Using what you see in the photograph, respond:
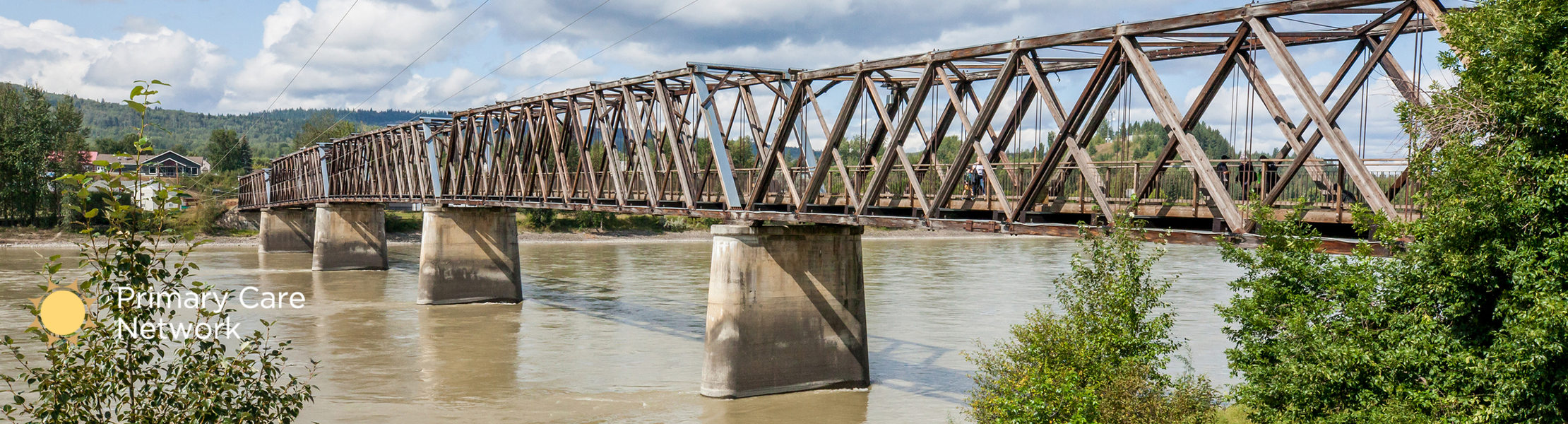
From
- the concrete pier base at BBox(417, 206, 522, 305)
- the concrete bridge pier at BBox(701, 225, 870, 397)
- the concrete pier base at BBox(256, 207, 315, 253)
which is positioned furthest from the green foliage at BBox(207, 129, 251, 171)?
the concrete bridge pier at BBox(701, 225, 870, 397)

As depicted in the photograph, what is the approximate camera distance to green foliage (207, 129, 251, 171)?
172 meters

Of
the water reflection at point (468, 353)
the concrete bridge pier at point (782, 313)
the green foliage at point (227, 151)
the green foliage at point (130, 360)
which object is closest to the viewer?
the green foliage at point (130, 360)

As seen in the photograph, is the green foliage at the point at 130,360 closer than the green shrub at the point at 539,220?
Yes

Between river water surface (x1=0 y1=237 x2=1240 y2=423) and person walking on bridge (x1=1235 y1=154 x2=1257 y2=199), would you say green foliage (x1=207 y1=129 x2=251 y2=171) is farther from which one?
person walking on bridge (x1=1235 y1=154 x2=1257 y2=199)

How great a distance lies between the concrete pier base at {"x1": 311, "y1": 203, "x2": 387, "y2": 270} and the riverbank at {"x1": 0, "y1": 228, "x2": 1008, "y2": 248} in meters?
27.7

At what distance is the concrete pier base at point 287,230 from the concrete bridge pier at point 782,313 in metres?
81.4

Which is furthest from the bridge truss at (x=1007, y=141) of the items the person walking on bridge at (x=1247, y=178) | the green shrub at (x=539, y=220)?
the green shrub at (x=539, y=220)

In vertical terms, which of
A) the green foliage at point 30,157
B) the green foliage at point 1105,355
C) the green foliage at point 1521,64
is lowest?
the green foliage at point 1105,355

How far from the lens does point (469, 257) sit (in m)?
51.2

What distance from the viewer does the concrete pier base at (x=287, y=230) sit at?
9856 centimetres

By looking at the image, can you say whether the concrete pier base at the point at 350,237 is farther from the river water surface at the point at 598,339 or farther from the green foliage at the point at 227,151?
the green foliage at the point at 227,151

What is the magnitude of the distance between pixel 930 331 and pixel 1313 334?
2433 centimetres

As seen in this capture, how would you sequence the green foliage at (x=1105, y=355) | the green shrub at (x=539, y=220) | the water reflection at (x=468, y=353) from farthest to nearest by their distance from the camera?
the green shrub at (x=539, y=220), the water reflection at (x=468, y=353), the green foliage at (x=1105, y=355)

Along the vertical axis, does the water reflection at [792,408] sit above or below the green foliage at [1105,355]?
below
